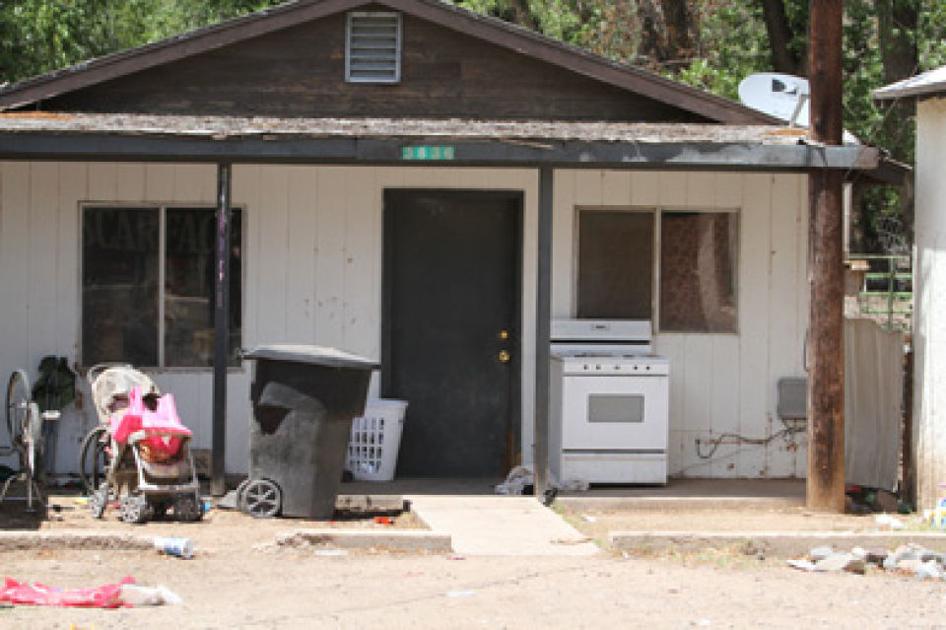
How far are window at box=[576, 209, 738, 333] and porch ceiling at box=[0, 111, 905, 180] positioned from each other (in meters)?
1.73

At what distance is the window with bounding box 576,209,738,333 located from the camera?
43.6 feet

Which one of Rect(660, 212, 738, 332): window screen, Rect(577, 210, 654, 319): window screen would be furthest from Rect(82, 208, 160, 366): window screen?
Rect(660, 212, 738, 332): window screen

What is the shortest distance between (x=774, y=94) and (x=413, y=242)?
3568 mm

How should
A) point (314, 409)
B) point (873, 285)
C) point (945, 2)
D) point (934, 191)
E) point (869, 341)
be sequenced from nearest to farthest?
point (314, 409), point (934, 191), point (869, 341), point (945, 2), point (873, 285)

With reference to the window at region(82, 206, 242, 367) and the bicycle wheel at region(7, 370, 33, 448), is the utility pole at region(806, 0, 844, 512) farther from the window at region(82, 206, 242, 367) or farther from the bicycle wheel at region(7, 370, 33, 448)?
the bicycle wheel at region(7, 370, 33, 448)

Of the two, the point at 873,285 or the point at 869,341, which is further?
the point at 873,285

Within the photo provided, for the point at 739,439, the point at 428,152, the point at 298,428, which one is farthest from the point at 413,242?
the point at 739,439

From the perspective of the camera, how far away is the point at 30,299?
12.8 metres

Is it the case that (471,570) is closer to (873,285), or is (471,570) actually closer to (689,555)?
(689,555)

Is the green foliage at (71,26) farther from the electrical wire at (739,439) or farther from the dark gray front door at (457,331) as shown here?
the electrical wire at (739,439)

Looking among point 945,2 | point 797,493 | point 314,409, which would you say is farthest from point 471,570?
point 945,2

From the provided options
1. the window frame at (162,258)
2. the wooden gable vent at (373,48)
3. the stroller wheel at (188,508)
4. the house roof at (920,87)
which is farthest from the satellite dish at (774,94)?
the stroller wheel at (188,508)

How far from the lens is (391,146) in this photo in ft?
36.4

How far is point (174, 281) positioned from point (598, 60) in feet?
13.8
